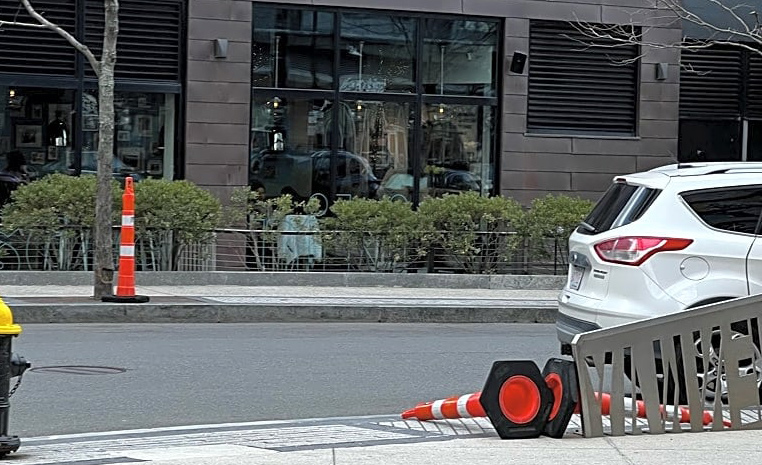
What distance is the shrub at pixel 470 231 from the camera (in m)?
17.6

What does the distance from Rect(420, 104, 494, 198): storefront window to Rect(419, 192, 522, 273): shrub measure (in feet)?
9.38

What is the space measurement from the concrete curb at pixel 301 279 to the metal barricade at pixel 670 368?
29.8 feet

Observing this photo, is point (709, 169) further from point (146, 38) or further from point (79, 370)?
point (146, 38)

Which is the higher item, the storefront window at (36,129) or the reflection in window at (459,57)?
the reflection in window at (459,57)

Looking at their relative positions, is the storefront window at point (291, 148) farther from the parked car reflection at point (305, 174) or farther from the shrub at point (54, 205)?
the shrub at point (54, 205)

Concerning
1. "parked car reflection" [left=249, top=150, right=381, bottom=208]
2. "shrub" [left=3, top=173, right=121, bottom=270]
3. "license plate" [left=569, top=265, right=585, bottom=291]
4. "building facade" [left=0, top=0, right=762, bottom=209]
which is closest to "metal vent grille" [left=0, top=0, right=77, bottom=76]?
"building facade" [left=0, top=0, right=762, bottom=209]

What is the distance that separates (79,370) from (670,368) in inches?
199

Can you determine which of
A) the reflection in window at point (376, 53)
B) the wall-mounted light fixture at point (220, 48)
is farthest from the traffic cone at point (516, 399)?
the reflection in window at point (376, 53)

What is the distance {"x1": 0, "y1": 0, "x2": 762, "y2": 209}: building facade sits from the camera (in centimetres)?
1909

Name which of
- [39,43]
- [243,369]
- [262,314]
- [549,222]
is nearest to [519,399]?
[243,369]

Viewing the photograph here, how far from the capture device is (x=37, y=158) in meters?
19.0

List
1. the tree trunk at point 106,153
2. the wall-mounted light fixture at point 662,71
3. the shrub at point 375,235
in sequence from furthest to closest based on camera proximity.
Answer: the wall-mounted light fixture at point 662,71 < the shrub at point 375,235 < the tree trunk at point 106,153

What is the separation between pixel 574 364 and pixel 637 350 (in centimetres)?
44

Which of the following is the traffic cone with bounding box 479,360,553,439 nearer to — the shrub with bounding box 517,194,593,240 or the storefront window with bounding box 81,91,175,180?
the shrub with bounding box 517,194,593,240
